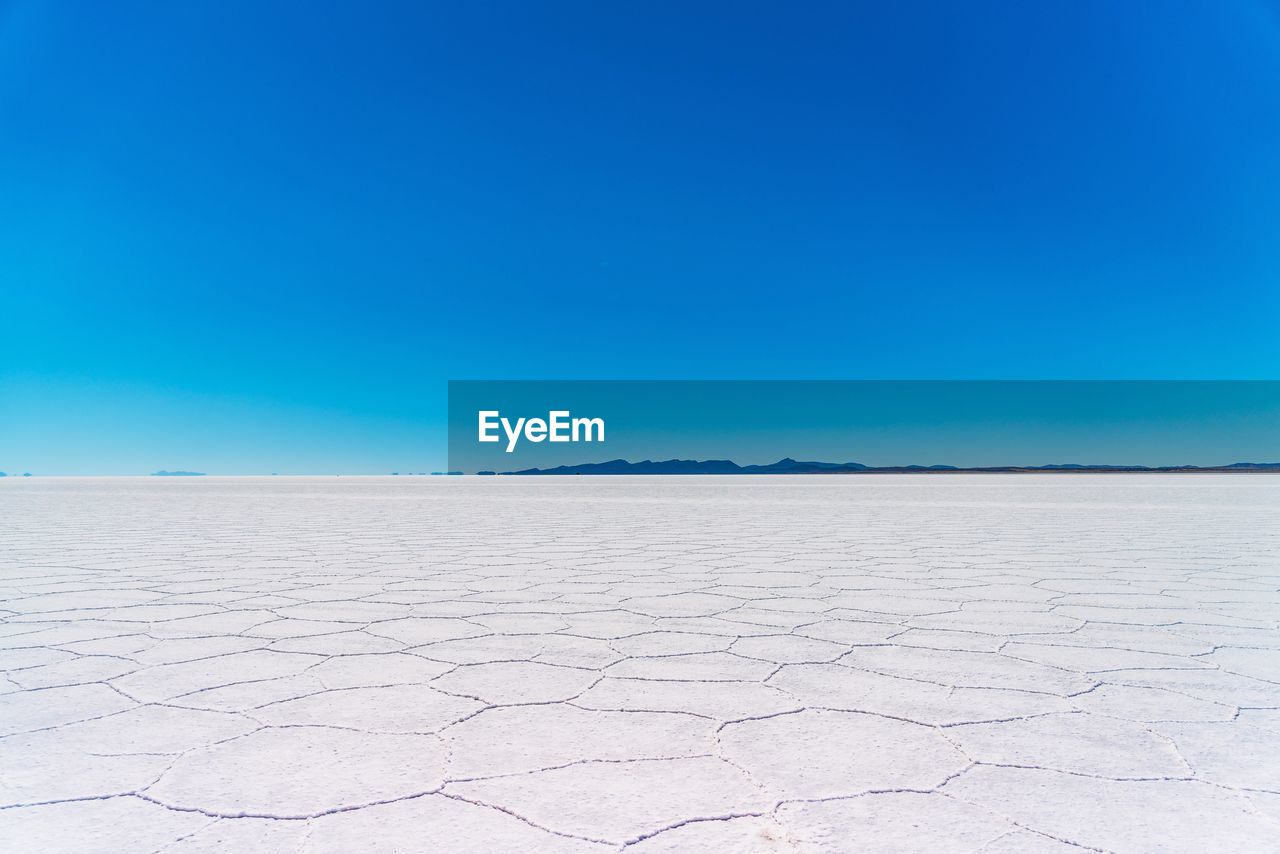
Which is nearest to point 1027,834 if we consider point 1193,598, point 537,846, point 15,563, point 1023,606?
point 537,846

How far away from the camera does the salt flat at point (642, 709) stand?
2.85 ft

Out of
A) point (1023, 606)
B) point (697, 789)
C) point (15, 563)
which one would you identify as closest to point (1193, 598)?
point (1023, 606)

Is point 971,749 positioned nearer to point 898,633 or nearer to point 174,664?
point 898,633

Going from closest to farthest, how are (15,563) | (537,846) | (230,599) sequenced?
(537,846)
(230,599)
(15,563)

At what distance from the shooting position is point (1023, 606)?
2127 mm

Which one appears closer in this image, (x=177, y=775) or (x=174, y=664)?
(x=177, y=775)

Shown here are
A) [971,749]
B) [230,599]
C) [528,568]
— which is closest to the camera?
[971,749]

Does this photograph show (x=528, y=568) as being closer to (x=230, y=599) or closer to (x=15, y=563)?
(x=230, y=599)

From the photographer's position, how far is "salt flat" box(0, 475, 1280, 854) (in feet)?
2.85

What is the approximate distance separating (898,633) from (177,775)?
4.73ft

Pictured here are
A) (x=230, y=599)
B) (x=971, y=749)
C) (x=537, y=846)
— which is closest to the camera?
(x=537, y=846)

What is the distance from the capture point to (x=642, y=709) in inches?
49.5

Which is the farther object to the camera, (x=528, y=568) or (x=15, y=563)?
(x=15, y=563)

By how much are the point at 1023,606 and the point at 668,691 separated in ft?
4.17
